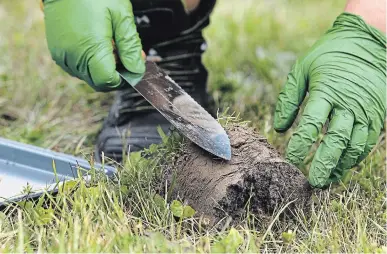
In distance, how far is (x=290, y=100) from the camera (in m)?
1.83

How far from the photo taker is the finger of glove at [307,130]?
5.57ft

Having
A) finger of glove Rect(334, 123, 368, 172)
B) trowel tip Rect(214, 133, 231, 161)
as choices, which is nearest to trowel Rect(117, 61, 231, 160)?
trowel tip Rect(214, 133, 231, 161)

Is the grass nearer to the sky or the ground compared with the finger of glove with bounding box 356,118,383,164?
nearer to the ground

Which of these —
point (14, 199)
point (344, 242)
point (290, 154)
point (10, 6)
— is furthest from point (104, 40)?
point (10, 6)

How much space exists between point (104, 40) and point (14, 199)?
0.55 metres

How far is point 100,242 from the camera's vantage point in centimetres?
140

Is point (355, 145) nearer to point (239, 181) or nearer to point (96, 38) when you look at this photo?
point (239, 181)

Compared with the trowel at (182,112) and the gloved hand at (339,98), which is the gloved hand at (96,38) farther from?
the gloved hand at (339,98)

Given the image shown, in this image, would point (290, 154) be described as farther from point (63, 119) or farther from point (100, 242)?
point (63, 119)

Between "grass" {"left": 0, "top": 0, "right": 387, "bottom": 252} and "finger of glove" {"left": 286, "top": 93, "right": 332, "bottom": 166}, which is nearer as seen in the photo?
"grass" {"left": 0, "top": 0, "right": 387, "bottom": 252}

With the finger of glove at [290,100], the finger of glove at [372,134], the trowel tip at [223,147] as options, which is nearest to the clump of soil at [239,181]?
the trowel tip at [223,147]

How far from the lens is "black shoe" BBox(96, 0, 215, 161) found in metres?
2.30

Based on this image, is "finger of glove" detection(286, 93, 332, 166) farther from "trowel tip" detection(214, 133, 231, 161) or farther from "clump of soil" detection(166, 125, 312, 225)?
"trowel tip" detection(214, 133, 231, 161)

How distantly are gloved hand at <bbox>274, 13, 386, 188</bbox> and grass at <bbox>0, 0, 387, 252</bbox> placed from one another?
14 cm
